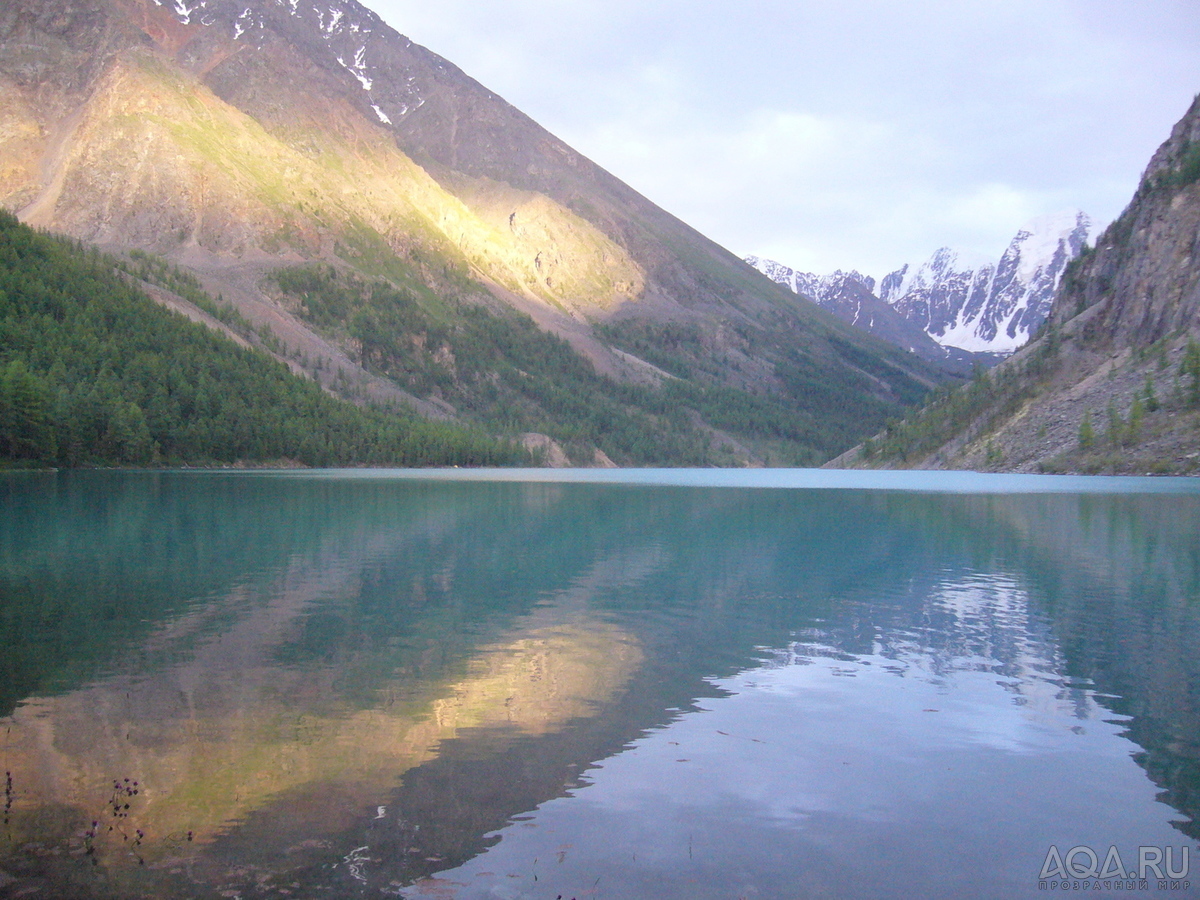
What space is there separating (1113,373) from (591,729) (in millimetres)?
140762

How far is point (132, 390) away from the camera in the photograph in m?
140

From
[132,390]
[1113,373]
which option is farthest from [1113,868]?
[132,390]

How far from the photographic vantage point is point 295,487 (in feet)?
290

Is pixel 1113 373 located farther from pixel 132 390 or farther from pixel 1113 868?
pixel 132 390

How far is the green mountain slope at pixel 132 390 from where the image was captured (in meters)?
110

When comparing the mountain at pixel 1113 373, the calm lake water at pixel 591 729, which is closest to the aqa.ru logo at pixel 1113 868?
the calm lake water at pixel 591 729

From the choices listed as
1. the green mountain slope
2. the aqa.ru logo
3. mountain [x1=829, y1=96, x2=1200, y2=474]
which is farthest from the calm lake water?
mountain [x1=829, y1=96, x2=1200, y2=474]

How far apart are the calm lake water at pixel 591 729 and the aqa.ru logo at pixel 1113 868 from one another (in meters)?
0.04

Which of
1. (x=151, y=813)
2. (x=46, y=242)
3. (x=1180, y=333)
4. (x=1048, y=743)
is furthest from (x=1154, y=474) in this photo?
(x=46, y=242)

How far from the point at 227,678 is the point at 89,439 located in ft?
380

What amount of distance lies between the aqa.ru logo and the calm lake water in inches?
1.4

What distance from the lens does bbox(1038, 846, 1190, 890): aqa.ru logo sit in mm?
9992

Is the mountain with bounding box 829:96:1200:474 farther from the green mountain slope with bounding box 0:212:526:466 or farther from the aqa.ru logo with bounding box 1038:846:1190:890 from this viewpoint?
the aqa.ru logo with bounding box 1038:846:1190:890

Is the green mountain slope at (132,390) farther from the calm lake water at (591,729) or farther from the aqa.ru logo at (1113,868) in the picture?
the aqa.ru logo at (1113,868)
